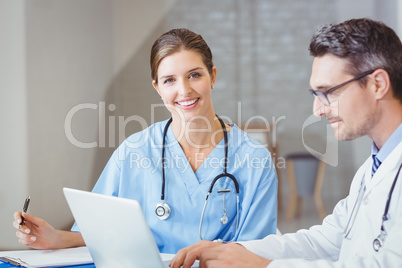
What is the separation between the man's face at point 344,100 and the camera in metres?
1.09

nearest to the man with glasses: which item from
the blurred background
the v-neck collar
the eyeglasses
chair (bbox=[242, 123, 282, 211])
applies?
the eyeglasses

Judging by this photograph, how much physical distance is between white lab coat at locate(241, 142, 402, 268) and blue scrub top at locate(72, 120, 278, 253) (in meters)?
0.20

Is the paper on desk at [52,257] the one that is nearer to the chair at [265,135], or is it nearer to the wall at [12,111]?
the wall at [12,111]

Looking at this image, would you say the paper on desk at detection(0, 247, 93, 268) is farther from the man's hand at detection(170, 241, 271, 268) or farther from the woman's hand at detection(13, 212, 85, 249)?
A: the man's hand at detection(170, 241, 271, 268)

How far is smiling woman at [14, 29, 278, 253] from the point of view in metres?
1.48

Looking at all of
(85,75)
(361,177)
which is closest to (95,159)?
(85,75)

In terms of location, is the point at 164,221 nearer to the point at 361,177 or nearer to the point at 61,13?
the point at 361,177

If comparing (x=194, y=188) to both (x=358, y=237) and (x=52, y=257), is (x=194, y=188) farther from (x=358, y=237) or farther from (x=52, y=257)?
(x=358, y=237)

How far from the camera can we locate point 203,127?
1.57m

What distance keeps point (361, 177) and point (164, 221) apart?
1.92 feet

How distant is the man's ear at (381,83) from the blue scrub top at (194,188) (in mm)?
490

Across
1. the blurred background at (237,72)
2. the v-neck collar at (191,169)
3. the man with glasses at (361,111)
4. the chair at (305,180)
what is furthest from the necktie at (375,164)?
the chair at (305,180)

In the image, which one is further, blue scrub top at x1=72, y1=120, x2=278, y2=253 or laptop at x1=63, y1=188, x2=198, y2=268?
blue scrub top at x1=72, y1=120, x2=278, y2=253

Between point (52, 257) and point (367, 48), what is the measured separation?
35.7 inches
